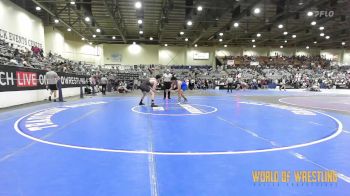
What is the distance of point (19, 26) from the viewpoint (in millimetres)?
24953

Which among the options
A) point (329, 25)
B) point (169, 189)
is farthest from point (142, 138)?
Answer: point (329, 25)

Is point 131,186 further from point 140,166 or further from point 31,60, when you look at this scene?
point 31,60

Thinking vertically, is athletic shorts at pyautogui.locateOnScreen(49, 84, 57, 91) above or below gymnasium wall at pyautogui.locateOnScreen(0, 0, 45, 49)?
below

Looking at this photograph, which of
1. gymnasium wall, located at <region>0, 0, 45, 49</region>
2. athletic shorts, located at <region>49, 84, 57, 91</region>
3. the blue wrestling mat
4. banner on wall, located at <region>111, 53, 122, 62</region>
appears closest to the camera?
the blue wrestling mat

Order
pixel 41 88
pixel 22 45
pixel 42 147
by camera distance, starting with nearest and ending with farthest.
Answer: pixel 42 147
pixel 41 88
pixel 22 45

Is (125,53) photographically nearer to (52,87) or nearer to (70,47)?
(70,47)

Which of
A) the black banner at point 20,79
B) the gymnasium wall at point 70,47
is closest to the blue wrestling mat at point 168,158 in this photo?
the black banner at point 20,79

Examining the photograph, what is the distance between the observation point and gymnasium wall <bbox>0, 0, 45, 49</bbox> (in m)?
22.5

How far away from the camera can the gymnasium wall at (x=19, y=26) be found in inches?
884

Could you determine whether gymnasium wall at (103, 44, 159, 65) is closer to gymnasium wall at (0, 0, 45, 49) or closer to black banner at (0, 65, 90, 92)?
gymnasium wall at (0, 0, 45, 49)

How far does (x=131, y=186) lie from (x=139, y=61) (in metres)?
44.5

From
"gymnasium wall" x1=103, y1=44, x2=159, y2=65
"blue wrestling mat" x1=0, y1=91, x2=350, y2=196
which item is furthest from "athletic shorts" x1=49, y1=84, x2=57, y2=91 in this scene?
"gymnasium wall" x1=103, y1=44, x2=159, y2=65

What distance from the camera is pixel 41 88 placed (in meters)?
14.4

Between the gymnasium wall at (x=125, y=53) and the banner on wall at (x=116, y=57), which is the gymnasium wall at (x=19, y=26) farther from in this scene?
the banner on wall at (x=116, y=57)
